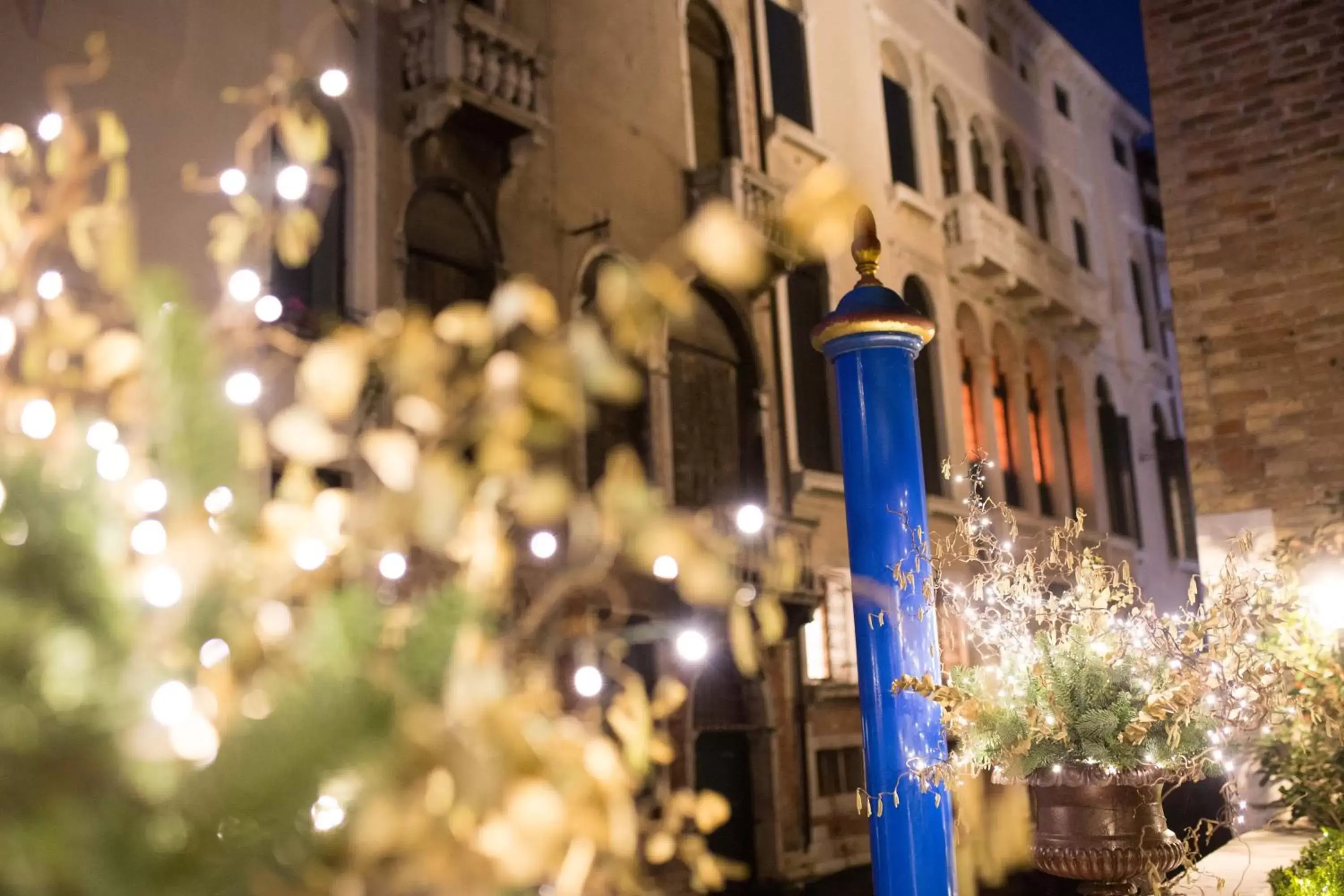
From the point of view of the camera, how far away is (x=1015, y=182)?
1691 cm

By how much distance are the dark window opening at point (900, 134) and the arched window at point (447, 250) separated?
21.9 feet

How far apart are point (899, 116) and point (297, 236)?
8.80 metres

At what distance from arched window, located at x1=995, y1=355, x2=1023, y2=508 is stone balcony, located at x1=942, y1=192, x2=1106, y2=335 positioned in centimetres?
102

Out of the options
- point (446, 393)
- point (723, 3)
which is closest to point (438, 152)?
point (446, 393)

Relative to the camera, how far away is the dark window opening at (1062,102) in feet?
60.6

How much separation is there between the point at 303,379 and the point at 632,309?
3378 mm

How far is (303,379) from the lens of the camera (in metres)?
7.10

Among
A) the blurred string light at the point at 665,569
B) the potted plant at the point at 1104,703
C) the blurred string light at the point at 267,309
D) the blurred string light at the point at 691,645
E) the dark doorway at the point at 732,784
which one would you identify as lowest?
the dark doorway at the point at 732,784

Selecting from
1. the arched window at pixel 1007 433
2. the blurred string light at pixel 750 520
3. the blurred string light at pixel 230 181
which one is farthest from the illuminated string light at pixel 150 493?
the arched window at pixel 1007 433

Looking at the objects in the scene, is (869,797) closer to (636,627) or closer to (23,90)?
(23,90)

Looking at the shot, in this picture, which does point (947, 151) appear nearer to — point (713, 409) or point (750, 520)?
point (713, 409)

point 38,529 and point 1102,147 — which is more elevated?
point 1102,147

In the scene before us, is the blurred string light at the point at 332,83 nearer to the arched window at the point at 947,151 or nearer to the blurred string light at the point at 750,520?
the blurred string light at the point at 750,520

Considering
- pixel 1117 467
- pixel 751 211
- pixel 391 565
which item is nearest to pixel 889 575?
pixel 391 565
